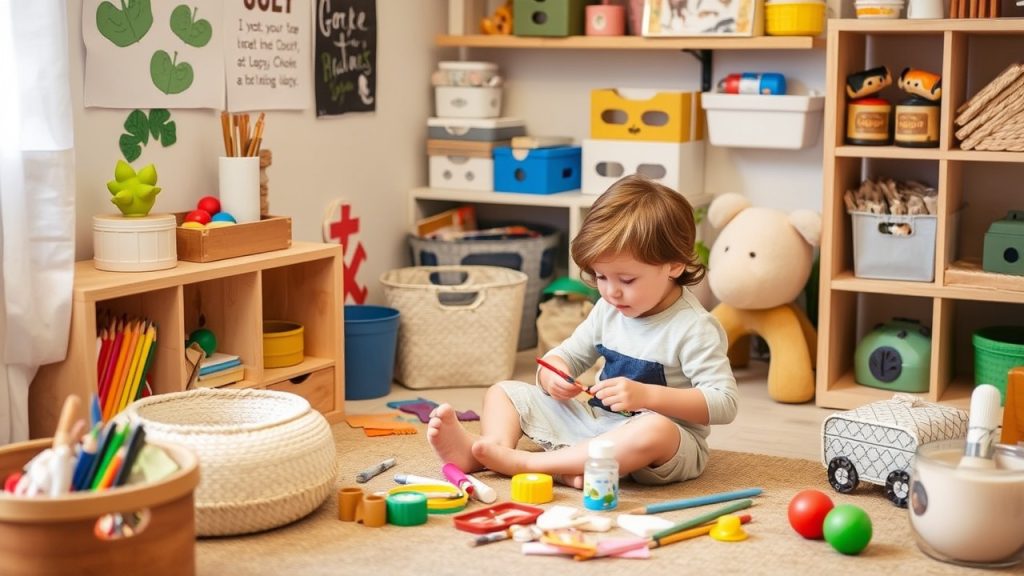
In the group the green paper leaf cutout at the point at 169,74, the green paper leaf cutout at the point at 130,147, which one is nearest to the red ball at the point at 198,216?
the green paper leaf cutout at the point at 130,147

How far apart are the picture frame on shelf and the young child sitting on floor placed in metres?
1.02

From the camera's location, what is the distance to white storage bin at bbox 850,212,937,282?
9.32ft

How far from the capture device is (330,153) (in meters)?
3.18

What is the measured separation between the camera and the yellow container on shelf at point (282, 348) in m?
2.67

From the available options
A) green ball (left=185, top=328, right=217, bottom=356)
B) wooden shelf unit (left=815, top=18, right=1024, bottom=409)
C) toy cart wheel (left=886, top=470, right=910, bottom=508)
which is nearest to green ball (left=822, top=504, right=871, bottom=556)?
toy cart wheel (left=886, top=470, right=910, bottom=508)

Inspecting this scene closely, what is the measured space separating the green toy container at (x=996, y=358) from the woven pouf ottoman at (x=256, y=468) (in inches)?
59.7

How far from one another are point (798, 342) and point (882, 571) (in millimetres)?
1194

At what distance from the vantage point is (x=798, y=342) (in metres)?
2.97

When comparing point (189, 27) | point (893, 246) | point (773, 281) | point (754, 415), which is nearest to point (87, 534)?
point (189, 27)

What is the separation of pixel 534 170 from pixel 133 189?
1294mm

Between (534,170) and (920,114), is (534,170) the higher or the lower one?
the lower one

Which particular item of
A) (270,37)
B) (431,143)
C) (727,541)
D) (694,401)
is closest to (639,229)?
(694,401)

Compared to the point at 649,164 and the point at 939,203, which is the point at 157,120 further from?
the point at 939,203

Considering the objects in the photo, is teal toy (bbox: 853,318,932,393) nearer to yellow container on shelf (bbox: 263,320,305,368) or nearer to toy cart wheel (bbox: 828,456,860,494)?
toy cart wheel (bbox: 828,456,860,494)
